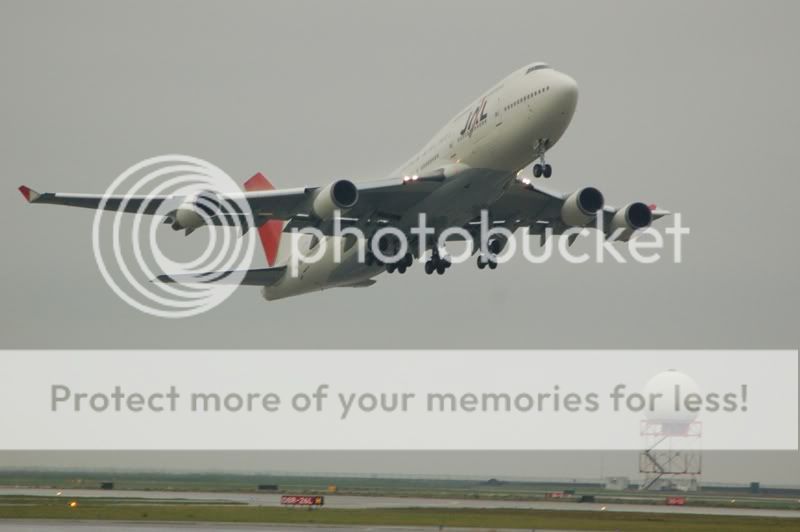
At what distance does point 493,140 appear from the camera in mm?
50844

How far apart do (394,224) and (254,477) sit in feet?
416

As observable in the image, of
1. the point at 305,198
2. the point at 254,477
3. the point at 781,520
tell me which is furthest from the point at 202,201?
the point at 254,477

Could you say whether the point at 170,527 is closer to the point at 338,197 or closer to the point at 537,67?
the point at 338,197

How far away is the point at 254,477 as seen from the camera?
178 metres

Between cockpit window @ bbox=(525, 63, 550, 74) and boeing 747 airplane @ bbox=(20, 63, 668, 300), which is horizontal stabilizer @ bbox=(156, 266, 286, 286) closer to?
boeing 747 airplane @ bbox=(20, 63, 668, 300)

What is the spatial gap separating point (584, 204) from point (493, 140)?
29.2ft

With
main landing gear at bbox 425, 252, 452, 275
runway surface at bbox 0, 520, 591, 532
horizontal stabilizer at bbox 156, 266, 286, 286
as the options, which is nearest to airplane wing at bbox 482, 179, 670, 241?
main landing gear at bbox 425, 252, 452, 275

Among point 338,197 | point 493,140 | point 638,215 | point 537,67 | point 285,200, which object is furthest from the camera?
point 638,215

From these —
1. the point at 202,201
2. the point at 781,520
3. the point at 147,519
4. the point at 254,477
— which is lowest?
the point at 147,519

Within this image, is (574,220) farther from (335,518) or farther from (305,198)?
(335,518)

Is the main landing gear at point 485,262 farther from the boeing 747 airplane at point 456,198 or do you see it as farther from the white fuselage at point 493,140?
the white fuselage at point 493,140

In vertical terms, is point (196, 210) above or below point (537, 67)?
below

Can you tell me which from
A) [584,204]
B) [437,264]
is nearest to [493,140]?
[584,204]

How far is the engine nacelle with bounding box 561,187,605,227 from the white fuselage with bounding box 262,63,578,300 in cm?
443
